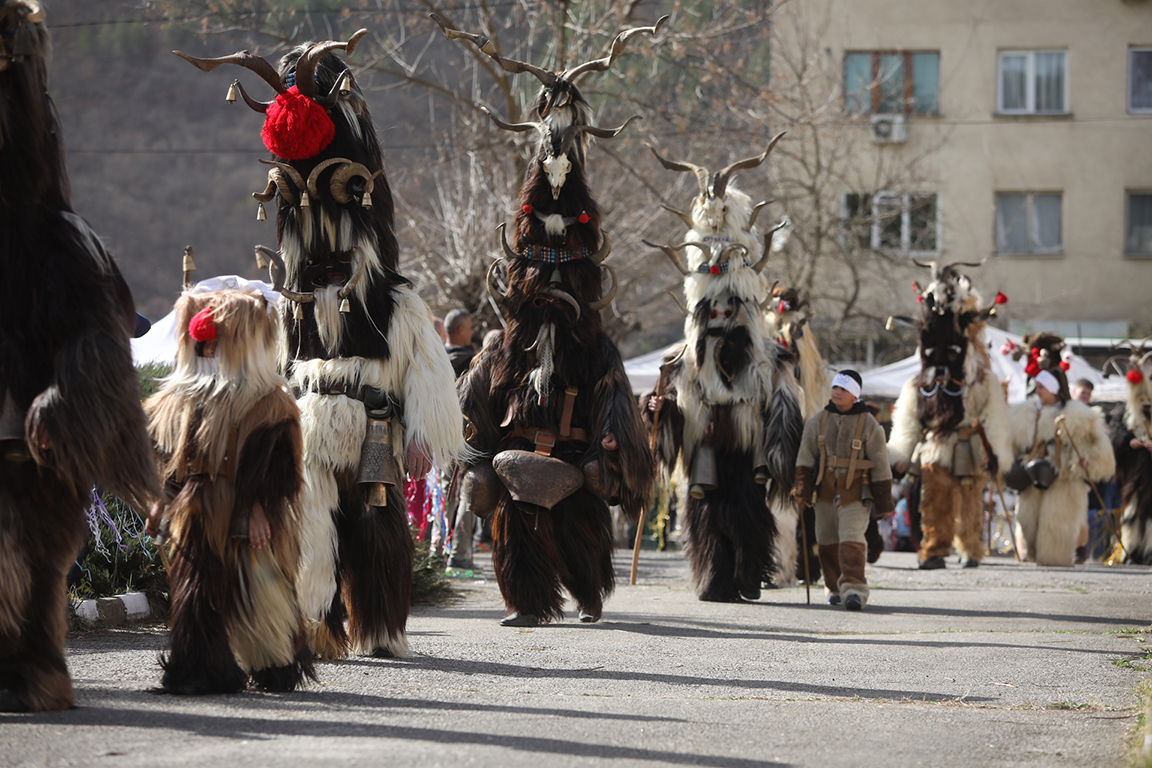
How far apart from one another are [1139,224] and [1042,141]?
2.64 metres

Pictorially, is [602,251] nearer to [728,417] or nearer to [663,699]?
[728,417]

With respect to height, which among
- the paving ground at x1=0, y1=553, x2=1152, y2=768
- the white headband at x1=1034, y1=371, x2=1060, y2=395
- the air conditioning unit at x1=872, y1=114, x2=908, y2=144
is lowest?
the paving ground at x1=0, y1=553, x2=1152, y2=768

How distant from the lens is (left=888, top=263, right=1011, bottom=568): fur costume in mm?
13570

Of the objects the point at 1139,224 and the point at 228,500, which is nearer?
the point at 228,500

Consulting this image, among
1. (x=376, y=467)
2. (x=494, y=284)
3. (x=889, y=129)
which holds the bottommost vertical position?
(x=376, y=467)

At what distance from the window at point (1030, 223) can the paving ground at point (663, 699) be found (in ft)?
62.6

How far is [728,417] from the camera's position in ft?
34.2

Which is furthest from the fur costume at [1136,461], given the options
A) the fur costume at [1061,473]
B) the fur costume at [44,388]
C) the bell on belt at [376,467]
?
the fur costume at [44,388]

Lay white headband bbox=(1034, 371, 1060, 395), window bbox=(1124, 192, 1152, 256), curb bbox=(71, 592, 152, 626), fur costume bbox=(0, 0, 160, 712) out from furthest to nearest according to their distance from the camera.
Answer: window bbox=(1124, 192, 1152, 256), white headband bbox=(1034, 371, 1060, 395), curb bbox=(71, 592, 152, 626), fur costume bbox=(0, 0, 160, 712)

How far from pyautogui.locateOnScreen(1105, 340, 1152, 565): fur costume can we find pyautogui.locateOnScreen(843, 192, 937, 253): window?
8332 millimetres

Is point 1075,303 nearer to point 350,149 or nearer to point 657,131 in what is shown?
point 657,131

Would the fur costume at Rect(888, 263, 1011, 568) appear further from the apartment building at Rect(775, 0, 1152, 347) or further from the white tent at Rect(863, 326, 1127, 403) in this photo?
the apartment building at Rect(775, 0, 1152, 347)

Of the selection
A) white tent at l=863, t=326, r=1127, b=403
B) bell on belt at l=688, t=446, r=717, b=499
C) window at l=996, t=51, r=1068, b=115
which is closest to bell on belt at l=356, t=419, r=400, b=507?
bell on belt at l=688, t=446, r=717, b=499

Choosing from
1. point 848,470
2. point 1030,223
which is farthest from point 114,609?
point 1030,223
